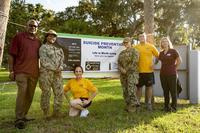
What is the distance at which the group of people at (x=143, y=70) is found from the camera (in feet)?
29.8

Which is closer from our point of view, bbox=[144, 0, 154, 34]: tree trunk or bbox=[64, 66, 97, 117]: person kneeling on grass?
bbox=[64, 66, 97, 117]: person kneeling on grass

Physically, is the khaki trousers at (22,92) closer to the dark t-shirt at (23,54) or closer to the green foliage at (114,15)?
the dark t-shirt at (23,54)

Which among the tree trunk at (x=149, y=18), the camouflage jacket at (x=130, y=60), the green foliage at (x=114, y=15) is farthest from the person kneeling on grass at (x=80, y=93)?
the green foliage at (x=114, y=15)

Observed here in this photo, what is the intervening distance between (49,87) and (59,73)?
37cm

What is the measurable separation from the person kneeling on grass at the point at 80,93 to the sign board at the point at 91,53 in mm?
1718

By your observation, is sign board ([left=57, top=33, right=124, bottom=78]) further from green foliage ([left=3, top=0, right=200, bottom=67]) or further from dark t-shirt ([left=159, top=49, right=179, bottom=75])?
green foliage ([left=3, top=0, right=200, bottom=67])

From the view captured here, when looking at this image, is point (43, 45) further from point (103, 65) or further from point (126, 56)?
point (103, 65)

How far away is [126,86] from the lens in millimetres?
9156

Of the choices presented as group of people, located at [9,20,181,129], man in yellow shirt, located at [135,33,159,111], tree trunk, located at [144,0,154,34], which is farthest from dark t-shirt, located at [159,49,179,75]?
tree trunk, located at [144,0,154,34]

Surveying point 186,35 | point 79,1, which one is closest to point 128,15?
point 79,1

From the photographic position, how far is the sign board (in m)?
10.5

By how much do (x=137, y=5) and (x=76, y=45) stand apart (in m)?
24.0

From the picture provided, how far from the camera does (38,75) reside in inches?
307

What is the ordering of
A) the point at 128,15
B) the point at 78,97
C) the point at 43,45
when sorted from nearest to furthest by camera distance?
1. the point at 43,45
2. the point at 78,97
3. the point at 128,15
